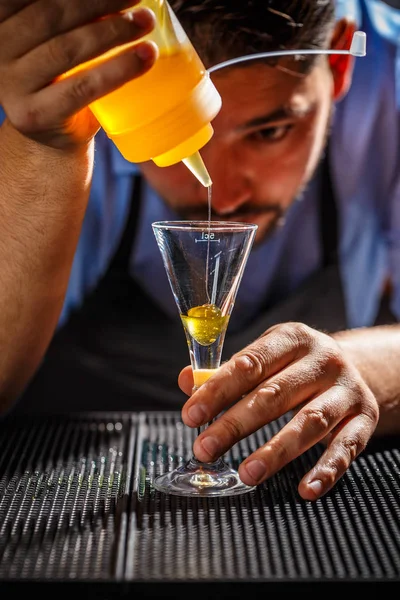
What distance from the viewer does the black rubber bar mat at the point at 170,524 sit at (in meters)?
0.64

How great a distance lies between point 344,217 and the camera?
74.6 inches

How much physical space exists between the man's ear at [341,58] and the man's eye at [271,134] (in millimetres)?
173

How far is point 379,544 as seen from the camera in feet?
2.33

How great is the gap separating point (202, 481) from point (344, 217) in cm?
113

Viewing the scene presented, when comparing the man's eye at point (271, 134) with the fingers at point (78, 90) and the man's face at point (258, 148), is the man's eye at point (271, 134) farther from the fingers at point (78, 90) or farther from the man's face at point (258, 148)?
the fingers at point (78, 90)

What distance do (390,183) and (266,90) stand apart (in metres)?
0.60

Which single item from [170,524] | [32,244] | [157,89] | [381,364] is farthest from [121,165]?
[170,524]

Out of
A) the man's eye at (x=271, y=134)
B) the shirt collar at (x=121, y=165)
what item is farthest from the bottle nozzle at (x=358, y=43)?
the shirt collar at (x=121, y=165)

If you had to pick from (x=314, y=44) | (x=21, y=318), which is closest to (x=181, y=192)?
(x=314, y=44)

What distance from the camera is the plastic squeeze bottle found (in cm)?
78

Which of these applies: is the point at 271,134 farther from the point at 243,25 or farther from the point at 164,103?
the point at 164,103

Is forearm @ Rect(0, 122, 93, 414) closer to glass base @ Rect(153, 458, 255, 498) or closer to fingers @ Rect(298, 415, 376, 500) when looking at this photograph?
glass base @ Rect(153, 458, 255, 498)

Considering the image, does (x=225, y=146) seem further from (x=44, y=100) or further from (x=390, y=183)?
(x=44, y=100)

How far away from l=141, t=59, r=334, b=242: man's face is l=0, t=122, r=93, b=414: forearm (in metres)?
0.39
